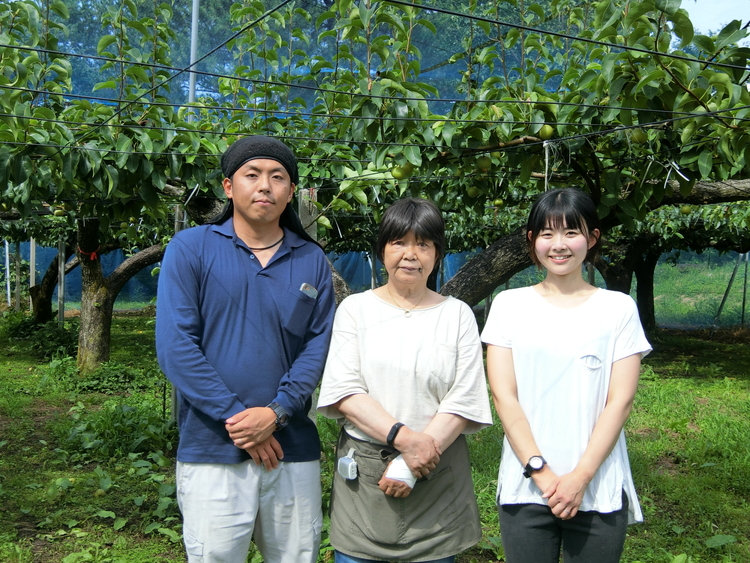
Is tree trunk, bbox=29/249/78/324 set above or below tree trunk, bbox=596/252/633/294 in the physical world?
below

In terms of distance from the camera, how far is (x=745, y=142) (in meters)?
2.44

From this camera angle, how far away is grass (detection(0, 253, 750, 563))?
3156 mm

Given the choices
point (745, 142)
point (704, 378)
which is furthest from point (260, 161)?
point (704, 378)

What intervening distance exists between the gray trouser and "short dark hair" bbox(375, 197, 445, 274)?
0.64m

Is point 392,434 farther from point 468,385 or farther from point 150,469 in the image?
point 150,469

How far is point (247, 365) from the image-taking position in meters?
1.69

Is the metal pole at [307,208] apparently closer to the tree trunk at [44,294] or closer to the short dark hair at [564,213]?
the short dark hair at [564,213]

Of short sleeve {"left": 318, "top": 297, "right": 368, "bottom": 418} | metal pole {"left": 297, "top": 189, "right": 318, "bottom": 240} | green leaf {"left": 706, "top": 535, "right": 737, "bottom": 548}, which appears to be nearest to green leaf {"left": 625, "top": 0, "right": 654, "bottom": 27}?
short sleeve {"left": 318, "top": 297, "right": 368, "bottom": 418}

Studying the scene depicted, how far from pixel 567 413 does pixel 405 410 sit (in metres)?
0.36

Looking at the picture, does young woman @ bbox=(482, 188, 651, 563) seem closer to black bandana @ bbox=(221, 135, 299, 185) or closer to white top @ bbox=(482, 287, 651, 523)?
white top @ bbox=(482, 287, 651, 523)

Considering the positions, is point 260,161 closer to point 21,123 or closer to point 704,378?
point 21,123

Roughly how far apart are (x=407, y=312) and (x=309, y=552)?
0.63m

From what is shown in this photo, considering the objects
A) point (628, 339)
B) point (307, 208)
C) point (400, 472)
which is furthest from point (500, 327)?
point (307, 208)

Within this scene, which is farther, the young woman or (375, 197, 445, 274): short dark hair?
(375, 197, 445, 274): short dark hair
